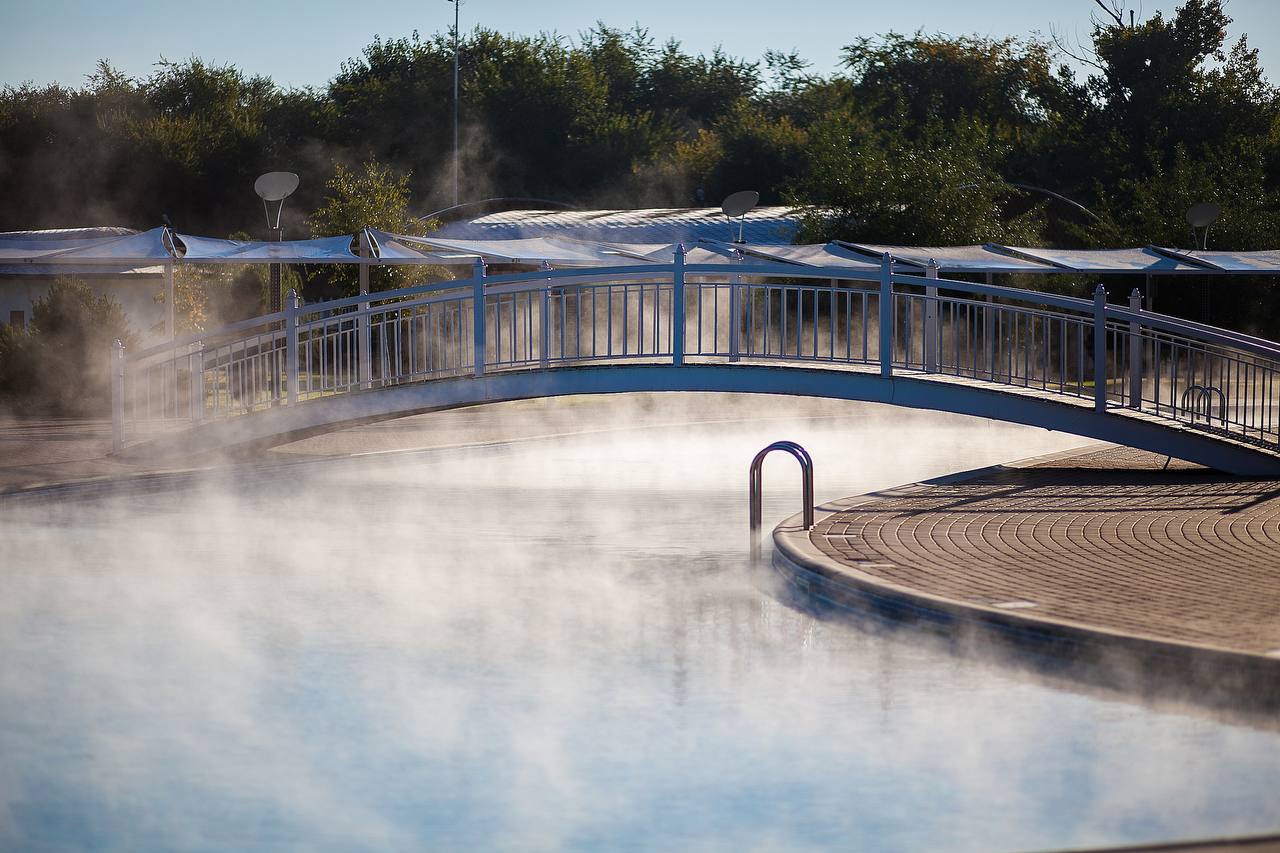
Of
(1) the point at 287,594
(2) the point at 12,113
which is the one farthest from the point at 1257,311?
(2) the point at 12,113

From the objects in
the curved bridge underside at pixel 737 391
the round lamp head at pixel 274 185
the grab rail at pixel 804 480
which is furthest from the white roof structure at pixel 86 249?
the grab rail at pixel 804 480

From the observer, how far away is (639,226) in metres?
40.2

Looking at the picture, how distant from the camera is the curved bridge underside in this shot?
1437 centimetres

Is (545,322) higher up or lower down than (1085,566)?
higher up

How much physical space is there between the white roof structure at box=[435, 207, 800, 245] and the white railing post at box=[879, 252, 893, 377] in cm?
2134

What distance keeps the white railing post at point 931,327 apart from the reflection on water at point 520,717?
154 inches

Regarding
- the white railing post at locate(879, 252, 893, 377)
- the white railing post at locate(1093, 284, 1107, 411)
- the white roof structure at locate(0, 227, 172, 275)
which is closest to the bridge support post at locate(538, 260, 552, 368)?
the white railing post at locate(879, 252, 893, 377)

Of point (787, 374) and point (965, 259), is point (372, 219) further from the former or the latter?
point (787, 374)

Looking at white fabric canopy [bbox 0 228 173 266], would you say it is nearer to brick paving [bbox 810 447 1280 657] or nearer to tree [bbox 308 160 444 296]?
tree [bbox 308 160 444 296]

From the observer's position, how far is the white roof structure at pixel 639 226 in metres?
37.6

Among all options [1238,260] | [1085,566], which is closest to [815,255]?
[1238,260]

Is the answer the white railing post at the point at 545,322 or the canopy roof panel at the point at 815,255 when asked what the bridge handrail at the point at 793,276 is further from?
the canopy roof panel at the point at 815,255

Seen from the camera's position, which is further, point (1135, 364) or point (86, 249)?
point (86, 249)

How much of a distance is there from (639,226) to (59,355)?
797 inches
